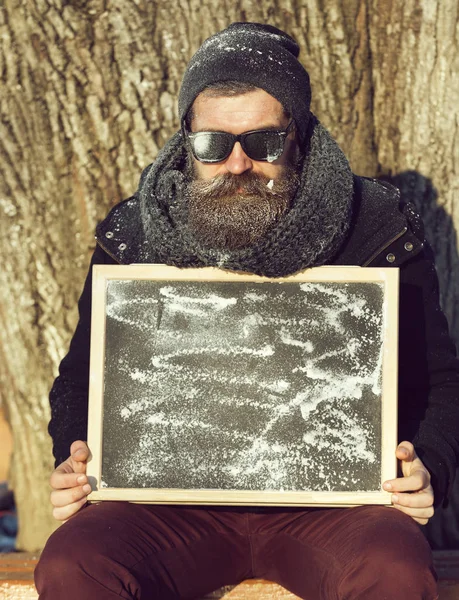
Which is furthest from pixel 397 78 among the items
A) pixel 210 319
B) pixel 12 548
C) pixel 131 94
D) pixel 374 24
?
pixel 12 548

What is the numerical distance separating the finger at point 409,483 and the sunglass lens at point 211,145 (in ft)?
3.49

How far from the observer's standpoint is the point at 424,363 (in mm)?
2824

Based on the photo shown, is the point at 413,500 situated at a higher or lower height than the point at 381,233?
lower

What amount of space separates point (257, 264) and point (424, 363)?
2.15 feet

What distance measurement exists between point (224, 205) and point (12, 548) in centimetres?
228

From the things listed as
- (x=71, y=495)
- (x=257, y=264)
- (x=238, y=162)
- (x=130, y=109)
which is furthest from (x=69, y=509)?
(x=130, y=109)

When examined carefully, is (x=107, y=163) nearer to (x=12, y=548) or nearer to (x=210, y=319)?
(x=210, y=319)

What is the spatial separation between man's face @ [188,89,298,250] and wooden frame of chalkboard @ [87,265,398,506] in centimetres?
16

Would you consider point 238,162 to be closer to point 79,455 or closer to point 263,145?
point 263,145

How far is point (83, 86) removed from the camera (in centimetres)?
356

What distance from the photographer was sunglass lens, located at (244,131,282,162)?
2693 mm

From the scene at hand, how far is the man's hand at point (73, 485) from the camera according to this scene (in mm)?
2521

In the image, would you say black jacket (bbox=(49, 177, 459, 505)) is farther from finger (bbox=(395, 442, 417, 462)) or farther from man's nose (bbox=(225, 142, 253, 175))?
A: man's nose (bbox=(225, 142, 253, 175))

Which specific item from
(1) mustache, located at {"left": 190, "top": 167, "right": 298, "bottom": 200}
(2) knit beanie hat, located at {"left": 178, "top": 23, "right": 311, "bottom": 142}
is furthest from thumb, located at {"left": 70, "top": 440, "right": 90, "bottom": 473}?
(2) knit beanie hat, located at {"left": 178, "top": 23, "right": 311, "bottom": 142}
